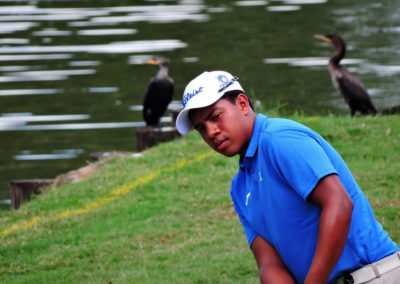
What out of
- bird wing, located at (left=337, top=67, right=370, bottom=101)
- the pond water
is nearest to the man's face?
the pond water

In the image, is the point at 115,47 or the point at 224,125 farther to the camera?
the point at 115,47

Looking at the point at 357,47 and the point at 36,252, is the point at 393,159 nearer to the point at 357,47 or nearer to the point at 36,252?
the point at 36,252

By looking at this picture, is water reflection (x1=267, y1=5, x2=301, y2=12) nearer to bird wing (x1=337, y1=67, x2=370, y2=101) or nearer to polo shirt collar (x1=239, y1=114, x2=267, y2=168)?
bird wing (x1=337, y1=67, x2=370, y2=101)

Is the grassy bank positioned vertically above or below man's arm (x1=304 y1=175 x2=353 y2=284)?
below

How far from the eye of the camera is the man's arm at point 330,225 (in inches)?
131

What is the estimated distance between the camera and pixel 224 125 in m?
3.68

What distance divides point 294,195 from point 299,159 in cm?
20

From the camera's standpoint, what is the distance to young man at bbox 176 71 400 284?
11.0 feet

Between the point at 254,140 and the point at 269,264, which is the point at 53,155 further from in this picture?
the point at 254,140

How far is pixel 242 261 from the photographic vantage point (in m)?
5.97

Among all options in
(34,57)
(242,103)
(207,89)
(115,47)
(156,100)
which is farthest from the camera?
(115,47)

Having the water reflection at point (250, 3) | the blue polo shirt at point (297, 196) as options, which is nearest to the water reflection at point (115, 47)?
the water reflection at point (250, 3)

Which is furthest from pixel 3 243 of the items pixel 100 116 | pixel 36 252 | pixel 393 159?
pixel 100 116

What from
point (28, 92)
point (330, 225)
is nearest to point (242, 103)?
point (330, 225)
